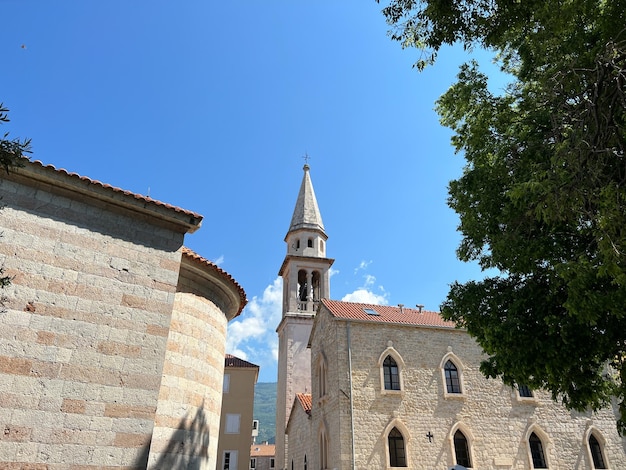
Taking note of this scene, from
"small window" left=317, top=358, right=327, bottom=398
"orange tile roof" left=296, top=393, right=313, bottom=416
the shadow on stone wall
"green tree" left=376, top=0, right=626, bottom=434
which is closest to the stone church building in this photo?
"small window" left=317, top=358, right=327, bottom=398

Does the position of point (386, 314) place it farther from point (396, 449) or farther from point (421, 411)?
point (396, 449)

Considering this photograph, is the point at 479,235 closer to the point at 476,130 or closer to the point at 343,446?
the point at 476,130

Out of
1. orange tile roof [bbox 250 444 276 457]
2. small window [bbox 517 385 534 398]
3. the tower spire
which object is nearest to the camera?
small window [bbox 517 385 534 398]

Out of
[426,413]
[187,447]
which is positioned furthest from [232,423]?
[187,447]

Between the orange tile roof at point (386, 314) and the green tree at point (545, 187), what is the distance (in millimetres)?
10873

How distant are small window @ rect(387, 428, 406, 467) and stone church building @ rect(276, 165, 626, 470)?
0.04 metres

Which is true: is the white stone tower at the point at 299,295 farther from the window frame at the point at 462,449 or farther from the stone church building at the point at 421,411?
the window frame at the point at 462,449

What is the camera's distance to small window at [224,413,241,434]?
25344 millimetres

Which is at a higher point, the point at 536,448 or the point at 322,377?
the point at 322,377

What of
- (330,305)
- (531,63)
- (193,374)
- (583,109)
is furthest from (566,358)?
(330,305)

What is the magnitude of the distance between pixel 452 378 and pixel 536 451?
16.0 ft

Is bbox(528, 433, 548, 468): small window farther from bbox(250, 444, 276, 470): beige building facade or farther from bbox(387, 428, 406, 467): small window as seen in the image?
bbox(250, 444, 276, 470): beige building facade

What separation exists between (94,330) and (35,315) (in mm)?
814

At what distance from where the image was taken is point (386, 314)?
2239 centimetres
